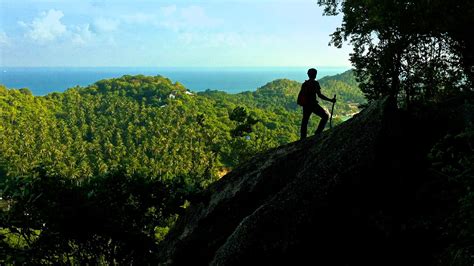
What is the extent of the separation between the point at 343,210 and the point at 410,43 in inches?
→ 373

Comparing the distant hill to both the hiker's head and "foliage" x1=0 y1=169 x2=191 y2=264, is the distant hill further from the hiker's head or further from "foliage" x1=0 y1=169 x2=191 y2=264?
"foliage" x1=0 y1=169 x2=191 y2=264

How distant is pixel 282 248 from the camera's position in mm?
5711

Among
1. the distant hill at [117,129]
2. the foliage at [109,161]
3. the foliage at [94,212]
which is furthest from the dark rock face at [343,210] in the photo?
the distant hill at [117,129]

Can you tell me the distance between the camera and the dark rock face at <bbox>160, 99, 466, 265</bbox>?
19.3 feet

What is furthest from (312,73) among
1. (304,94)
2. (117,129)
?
(117,129)

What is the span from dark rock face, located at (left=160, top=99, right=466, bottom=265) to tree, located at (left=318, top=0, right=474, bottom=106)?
2.79 m

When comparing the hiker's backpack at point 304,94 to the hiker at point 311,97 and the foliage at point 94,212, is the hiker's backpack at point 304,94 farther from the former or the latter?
the foliage at point 94,212

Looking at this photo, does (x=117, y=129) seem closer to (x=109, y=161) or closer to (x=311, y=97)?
(x=109, y=161)

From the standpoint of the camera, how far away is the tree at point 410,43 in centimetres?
1073

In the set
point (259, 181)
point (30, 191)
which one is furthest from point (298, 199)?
point (30, 191)

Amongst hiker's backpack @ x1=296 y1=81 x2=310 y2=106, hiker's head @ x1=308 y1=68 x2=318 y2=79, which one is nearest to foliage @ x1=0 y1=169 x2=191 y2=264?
hiker's backpack @ x1=296 y1=81 x2=310 y2=106

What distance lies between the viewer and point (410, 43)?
526 inches

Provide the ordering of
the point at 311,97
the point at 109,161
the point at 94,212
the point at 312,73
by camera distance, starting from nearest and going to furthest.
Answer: the point at 94,212
the point at 312,73
the point at 311,97
the point at 109,161

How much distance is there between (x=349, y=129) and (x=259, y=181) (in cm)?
222
